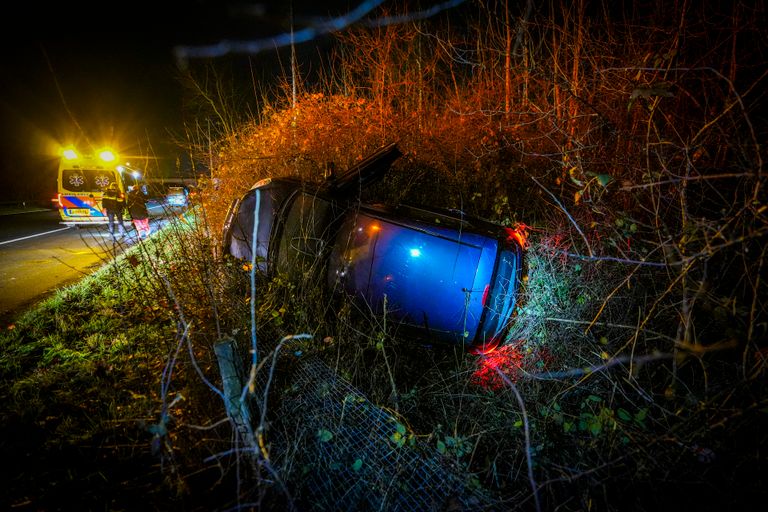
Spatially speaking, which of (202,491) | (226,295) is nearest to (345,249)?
(226,295)

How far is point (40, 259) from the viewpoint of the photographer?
20.6 feet

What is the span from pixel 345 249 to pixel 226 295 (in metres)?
1.30

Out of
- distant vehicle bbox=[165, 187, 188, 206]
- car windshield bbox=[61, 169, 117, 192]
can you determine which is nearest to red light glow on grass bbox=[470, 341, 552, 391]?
distant vehicle bbox=[165, 187, 188, 206]

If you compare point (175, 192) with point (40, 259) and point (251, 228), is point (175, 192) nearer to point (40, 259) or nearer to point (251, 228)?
point (251, 228)

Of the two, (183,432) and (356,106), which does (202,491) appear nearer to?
(183,432)

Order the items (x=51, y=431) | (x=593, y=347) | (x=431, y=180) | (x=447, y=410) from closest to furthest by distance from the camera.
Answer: (x=51, y=431) < (x=447, y=410) < (x=593, y=347) < (x=431, y=180)

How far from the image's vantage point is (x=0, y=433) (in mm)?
2219

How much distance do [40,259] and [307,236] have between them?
6704mm

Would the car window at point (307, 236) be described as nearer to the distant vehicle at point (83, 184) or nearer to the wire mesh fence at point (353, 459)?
the wire mesh fence at point (353, 459)

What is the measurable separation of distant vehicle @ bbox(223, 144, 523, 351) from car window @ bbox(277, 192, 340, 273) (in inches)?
0.5

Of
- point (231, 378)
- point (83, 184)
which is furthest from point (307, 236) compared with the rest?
point (83, 184)

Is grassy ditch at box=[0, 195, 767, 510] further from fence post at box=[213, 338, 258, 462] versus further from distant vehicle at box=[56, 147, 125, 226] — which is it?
distant vehicle at box=[56, 147, 125, 226]

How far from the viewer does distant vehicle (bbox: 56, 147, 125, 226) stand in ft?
29.8

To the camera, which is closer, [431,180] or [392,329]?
[392,329]
